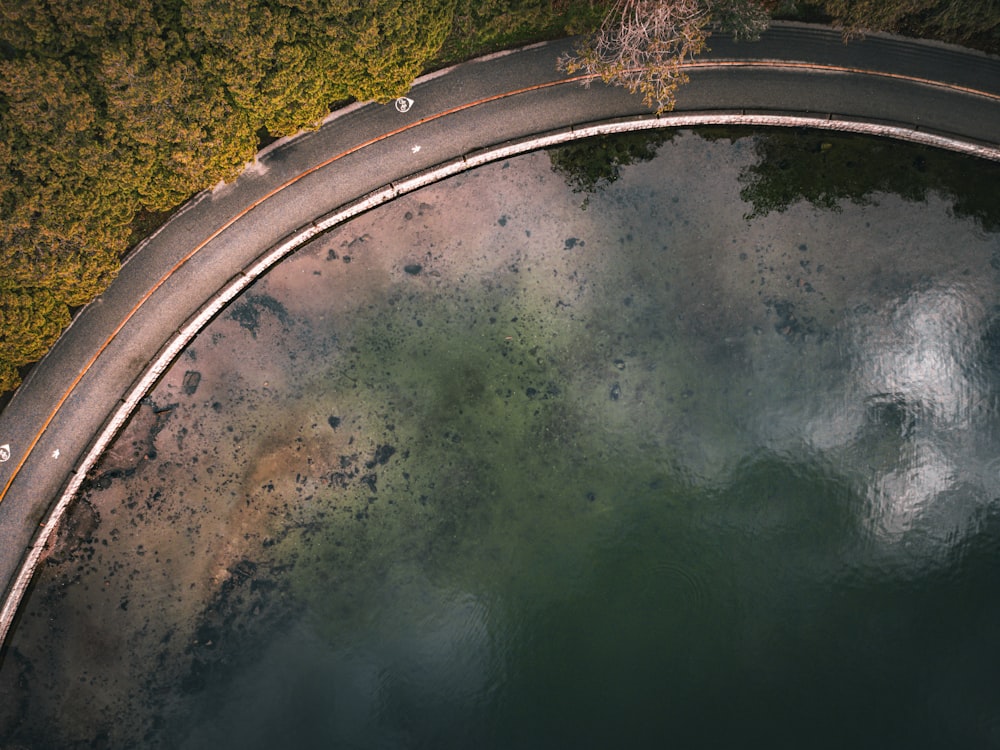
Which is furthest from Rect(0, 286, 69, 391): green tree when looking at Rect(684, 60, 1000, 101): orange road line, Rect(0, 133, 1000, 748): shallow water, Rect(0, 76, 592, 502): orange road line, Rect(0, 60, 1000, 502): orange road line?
Rect(684, 60, 1000, 101): orange road line

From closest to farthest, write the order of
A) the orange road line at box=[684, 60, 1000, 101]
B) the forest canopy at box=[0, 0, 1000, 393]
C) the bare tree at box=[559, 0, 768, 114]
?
1. the forest canopy at box=[0, 0, 1000, 393]
2. the bare tree at box=[559, 0, 768, 114]
3. the orange road line at box=[684, 60, 1000, 101]

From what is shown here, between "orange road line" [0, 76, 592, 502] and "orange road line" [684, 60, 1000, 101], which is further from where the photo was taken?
"orange road line" [684, 60, 1000, 101]

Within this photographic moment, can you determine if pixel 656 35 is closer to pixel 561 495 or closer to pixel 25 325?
Answer: pixel 561 495

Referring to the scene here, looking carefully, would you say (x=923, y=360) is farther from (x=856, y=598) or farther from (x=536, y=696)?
(x=536, y=696)

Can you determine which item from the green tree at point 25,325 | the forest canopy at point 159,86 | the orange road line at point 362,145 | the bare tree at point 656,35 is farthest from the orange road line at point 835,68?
the green tree at point 25,325

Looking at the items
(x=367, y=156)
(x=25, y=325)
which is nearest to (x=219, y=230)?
(x=367, y=156)

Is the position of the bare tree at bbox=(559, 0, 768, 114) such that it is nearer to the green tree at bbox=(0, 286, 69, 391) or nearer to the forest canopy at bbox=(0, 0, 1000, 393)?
the forest canopy at bbox=(0, 0, 1000, 393)

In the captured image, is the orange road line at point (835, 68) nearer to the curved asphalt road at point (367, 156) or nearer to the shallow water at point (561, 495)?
the curved asphalt road at point (367, 156)
